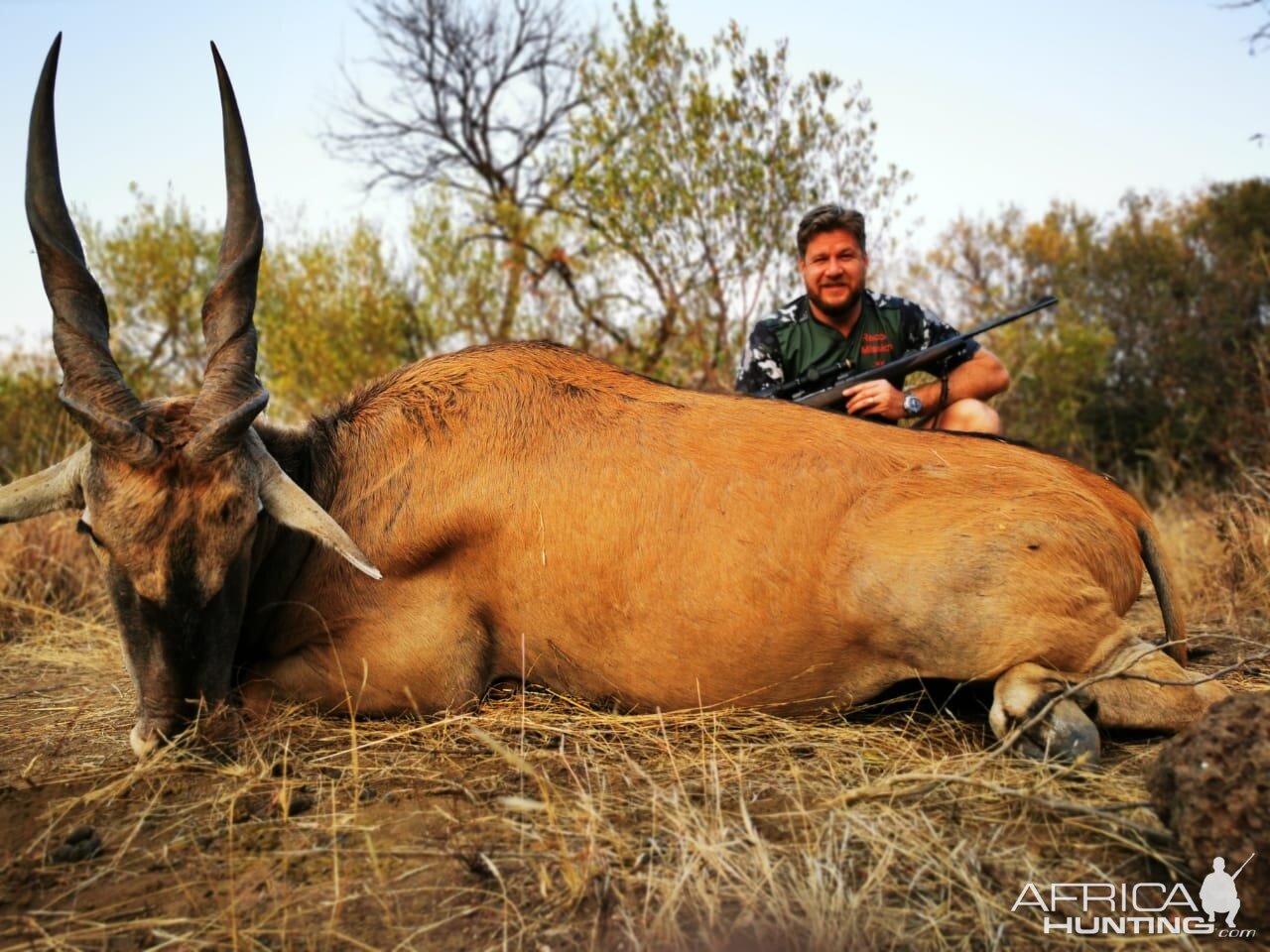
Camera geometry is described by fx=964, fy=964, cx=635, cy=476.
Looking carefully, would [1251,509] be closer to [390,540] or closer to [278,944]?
[390,540]

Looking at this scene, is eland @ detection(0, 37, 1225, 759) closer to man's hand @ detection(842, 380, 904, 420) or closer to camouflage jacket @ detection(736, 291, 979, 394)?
man's hand @ detection(842, 380, 904, 420)

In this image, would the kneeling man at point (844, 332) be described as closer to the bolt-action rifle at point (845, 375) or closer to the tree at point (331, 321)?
the bolt-action rifle at point (845, 375)

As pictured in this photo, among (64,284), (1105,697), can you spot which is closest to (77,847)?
(64,284)

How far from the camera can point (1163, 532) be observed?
870 cm

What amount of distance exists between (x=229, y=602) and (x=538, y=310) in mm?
14494

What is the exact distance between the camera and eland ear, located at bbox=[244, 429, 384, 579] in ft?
10.9

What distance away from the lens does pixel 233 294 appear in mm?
3775

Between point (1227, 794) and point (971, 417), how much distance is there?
3.40m

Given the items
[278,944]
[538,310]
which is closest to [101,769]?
[278,944]

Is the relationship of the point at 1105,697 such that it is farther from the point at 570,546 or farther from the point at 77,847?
the point at 77,847

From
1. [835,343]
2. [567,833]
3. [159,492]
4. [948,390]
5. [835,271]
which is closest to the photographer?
[567,833]

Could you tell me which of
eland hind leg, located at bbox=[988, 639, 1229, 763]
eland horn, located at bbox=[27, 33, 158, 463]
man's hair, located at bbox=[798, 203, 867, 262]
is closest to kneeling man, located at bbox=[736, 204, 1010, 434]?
man's hair, located at bbox=[798, 203, 867, 262]

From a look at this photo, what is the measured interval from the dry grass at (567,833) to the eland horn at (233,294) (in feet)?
4.04

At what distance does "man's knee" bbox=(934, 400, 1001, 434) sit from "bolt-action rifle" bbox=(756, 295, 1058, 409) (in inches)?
13.0
